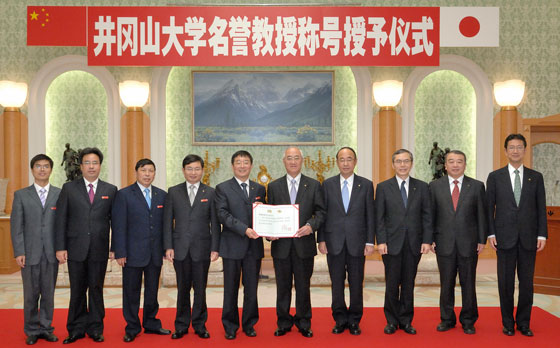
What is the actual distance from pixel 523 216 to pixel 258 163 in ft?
15.3

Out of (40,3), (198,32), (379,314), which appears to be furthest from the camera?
(40,3)

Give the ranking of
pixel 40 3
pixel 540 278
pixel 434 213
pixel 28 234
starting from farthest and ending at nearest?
pixel 40 3 < pixel 540 278 < pixel 434 213 < pixel 28 234

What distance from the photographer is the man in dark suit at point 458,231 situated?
3920mm

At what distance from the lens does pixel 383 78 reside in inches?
299

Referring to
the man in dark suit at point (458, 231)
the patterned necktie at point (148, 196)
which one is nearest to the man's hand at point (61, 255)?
the patterned necktie at point (148, 196)

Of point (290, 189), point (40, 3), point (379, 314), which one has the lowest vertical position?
point (379, 314)

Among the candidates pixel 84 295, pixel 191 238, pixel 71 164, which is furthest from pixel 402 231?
pixel 71 164

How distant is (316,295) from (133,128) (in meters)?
3.97

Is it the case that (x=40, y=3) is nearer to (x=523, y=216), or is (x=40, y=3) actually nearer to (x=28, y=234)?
(x=28, y=234)

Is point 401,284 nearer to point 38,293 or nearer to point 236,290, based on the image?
point 236,290

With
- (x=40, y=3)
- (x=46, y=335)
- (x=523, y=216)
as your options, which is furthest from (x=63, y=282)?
(x=523, y=216)

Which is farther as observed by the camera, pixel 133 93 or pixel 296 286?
pixel 133 93

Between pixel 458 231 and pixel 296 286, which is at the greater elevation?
pixel 458 231

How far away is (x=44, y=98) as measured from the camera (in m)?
7.53
